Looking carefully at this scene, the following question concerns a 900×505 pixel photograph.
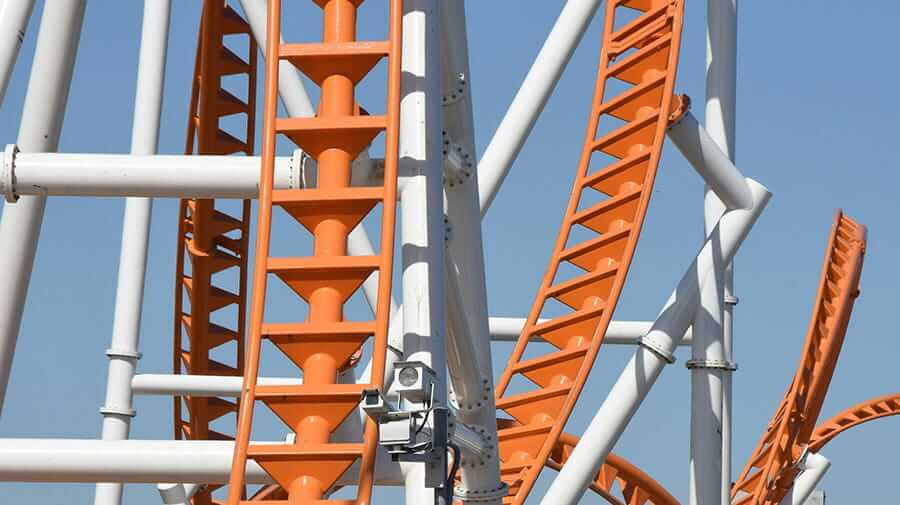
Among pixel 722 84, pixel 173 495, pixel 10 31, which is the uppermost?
pixel 722 84

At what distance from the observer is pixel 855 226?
14016 millimetres

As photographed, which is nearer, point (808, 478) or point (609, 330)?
point (609, 330)

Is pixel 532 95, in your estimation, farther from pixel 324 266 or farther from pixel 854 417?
pixel 854 417

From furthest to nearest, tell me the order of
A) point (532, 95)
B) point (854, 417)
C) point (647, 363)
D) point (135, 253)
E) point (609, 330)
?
point (854, 417) < point (609, 330) < point (135, 253) < point (532, 95) < point (647, 363)

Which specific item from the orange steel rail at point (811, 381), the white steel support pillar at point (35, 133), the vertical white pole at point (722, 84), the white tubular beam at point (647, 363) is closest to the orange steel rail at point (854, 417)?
the orange steel rail at point (811, 381)

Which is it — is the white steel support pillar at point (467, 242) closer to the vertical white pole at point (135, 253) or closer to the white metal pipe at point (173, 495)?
the white metal pipe at point (173, 495)

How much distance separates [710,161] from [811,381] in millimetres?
4788

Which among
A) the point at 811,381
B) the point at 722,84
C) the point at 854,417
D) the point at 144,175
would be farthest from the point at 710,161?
the point at 854,417

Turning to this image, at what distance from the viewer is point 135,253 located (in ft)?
31.9

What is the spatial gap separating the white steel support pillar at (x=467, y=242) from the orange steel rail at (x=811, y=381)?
20.0 feet

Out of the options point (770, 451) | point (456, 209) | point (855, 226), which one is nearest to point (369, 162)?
point (456, 209)

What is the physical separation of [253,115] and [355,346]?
4.95 metres

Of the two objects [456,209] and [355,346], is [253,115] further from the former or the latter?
[355,346]

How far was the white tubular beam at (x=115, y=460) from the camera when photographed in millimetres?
5641
